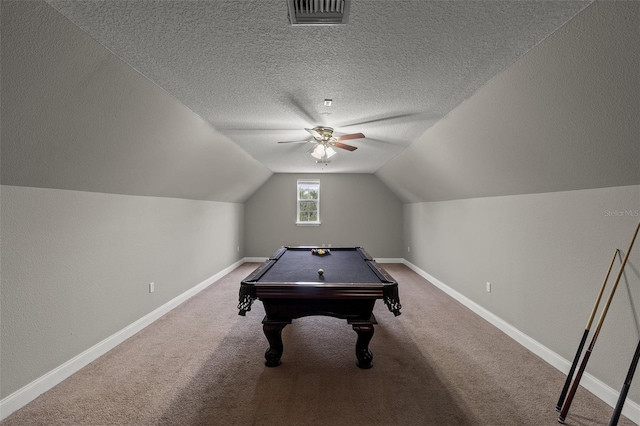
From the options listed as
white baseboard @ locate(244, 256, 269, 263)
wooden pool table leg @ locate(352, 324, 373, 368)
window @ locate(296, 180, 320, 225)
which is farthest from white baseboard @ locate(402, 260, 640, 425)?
white baseboard @ locate(244, 256, 269, 263)

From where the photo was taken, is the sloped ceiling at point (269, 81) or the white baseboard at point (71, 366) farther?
the white baseboard at point (71, 366)

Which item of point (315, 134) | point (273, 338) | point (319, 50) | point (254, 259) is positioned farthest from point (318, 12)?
point (254, 259)

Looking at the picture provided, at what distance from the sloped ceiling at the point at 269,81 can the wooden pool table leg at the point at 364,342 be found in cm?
201

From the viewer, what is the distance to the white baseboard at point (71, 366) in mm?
1890

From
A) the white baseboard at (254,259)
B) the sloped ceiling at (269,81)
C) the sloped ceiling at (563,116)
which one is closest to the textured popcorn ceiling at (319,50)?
the sloped ceiling at (269,81)

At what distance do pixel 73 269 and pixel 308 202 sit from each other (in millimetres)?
5159

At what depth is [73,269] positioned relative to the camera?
2.40 meters

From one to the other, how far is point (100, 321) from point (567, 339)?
13.8 ft

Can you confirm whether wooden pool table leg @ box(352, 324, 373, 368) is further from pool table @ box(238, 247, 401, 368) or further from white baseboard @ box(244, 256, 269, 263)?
white baseboard @ box(244, 256, 269, 263)

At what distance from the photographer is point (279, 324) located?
246 centimetres

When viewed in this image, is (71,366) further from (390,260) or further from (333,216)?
(390,260)

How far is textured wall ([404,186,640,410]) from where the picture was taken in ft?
6.36

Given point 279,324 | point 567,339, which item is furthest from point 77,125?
point 567,339

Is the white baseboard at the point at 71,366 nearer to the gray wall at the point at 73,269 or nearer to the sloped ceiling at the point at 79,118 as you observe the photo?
the gray wall at the point at 73,269
